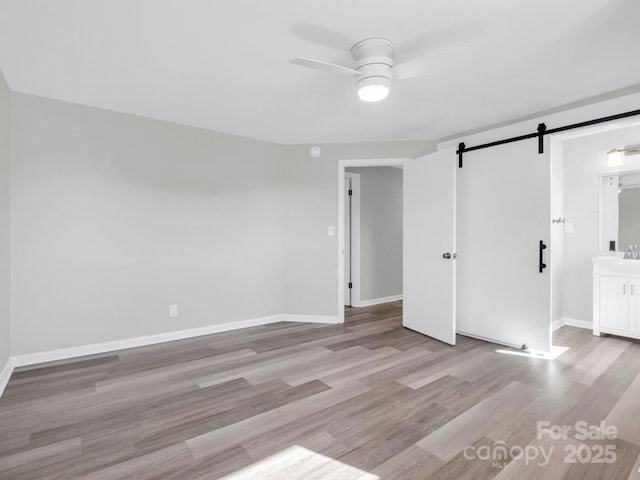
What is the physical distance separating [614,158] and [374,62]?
3.55 metres

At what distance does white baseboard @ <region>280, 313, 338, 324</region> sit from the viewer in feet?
14.2

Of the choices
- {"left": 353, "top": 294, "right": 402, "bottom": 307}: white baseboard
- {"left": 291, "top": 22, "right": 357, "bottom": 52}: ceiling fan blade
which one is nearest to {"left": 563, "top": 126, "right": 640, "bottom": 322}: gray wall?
{"left": 353, "top": 294, "right": 402, "bottom": 307}: white baseboard

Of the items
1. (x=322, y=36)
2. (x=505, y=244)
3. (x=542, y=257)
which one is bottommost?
(x=542, y=257)

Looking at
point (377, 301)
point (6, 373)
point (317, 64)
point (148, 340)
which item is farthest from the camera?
point (377, 301)

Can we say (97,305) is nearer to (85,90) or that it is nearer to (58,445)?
(58,445)

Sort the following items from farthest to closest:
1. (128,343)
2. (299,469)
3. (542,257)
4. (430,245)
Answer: (430,245)
(128,343)
(542,257)
(299,469)

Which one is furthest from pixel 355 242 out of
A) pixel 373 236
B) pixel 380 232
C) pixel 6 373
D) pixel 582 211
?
A: pixel 6 373

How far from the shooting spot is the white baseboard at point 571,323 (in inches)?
160

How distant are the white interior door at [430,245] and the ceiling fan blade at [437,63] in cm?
149

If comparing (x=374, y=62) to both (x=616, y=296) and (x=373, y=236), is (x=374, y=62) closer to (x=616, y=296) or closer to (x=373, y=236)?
(x=373, y=236)

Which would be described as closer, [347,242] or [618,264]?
[618,264]

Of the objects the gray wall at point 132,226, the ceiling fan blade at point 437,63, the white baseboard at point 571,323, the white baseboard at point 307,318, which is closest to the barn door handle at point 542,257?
the white baseboard at point 571,323

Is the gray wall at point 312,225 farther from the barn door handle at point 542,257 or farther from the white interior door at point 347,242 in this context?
the barn door handle at point 542,257

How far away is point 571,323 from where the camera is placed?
4.22 metres
